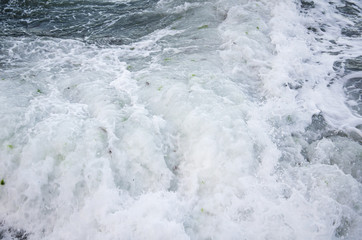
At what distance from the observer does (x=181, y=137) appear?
483 centimetres

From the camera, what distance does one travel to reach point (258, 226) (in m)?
3.62

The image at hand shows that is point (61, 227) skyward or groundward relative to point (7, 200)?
groundward

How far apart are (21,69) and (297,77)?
282 inches

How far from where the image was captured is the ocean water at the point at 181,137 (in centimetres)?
375

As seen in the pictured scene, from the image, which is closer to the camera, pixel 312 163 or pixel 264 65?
pixel 312 163

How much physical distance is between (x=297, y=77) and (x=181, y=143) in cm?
381

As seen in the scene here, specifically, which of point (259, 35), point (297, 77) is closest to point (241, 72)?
point (297, 77)

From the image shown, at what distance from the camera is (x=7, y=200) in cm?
400

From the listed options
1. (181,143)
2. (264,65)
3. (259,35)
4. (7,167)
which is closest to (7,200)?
(7,167)

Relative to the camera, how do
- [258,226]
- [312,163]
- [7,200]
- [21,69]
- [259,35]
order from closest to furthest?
1. [258,226]
2. [7,200]
3. [312,163]
4. [21,69]
5. [259,35]

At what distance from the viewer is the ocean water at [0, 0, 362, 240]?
375 centimetres

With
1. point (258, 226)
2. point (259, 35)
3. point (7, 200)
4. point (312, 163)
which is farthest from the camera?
point (259, 35)

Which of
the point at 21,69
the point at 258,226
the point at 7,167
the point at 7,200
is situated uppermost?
the point at 21,69

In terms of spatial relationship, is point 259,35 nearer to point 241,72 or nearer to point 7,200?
point 241,72
